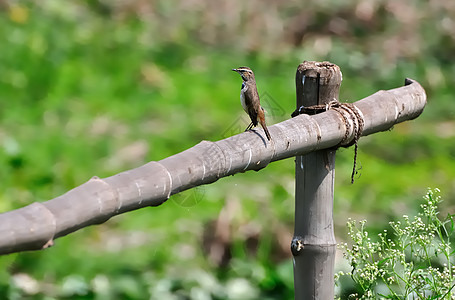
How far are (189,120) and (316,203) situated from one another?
11.4ft

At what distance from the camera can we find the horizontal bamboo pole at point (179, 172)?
1705 millimetres

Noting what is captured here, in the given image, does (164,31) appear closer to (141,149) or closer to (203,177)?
(141,149)

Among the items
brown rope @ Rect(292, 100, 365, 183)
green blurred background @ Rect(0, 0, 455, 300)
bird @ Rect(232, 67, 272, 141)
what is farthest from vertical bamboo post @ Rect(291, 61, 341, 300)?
green blurred background @ Rect(0, 0, 455, 300)

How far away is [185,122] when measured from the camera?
6.00 metres

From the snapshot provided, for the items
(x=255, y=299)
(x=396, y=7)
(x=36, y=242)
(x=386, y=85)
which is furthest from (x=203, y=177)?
(x=396, y=7)

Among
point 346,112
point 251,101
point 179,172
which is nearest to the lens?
point 179,172

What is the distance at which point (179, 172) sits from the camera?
2055mm

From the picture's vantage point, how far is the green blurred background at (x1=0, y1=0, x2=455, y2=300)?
4207mm

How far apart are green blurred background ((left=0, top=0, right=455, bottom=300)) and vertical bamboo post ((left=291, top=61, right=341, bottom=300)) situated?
26 cm

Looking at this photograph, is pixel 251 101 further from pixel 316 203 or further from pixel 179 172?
pixel 179 172

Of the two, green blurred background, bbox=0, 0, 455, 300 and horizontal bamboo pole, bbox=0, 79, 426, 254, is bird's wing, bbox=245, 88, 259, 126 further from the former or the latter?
horizontal bamboo pole, bbox=0, 79, 426, 254

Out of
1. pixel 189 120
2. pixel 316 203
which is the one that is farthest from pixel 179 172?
pixel 189 120

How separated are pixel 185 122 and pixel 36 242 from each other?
4.31 m

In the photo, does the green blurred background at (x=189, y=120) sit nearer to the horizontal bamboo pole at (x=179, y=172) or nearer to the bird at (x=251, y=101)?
the bird at (x=251, y=101)
